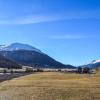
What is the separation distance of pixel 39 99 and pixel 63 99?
2.96 metres

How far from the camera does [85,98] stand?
4844 centimetres

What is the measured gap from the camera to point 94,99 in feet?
155

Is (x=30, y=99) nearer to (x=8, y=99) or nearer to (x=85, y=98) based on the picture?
(x=8, y=99)

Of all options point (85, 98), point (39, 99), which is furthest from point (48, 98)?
point (85, 98)

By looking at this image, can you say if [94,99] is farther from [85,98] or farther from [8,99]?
[8,99]

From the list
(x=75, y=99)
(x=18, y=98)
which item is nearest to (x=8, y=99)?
(x=18, y=98)

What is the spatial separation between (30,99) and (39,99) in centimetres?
117

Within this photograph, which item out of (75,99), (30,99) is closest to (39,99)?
(30,99)

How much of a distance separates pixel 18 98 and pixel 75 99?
23.9 feet

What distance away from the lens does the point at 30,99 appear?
48.5m

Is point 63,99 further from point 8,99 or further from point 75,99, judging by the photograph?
point 8,99

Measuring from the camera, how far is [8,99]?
157ft

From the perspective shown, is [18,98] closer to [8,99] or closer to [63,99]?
[8,99]

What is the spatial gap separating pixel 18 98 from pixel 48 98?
150 inches
